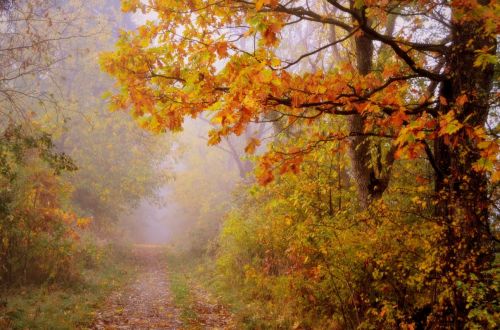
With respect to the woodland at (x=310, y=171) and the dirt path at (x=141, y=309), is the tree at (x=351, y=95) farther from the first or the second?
the dirt path at (x=141, y=309)

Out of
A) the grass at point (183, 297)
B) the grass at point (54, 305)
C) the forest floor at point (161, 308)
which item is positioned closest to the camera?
the grass at point (54, 305)

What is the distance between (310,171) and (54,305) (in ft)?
20.5

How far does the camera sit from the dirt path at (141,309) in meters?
8.28

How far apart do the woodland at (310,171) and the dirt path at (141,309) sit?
0.08m

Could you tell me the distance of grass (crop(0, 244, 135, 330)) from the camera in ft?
23.0

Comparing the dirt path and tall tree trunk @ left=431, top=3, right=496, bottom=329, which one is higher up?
tall tree trunk @ left=431, top=3, right=496, bottom=329

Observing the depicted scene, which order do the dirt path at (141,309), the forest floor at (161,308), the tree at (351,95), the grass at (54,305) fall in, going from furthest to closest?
the forest floor at (161,308) < the dirt path at (141,309) < the grass at (54,305) < the tree at (351,95)

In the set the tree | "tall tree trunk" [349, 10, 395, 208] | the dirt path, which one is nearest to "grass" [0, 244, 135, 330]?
the dirt path

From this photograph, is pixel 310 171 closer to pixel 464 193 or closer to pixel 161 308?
pixel 464 193

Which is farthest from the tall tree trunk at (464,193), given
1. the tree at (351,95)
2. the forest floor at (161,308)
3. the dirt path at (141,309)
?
the dirt path at (141,309)

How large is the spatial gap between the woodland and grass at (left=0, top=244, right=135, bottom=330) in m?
0.06

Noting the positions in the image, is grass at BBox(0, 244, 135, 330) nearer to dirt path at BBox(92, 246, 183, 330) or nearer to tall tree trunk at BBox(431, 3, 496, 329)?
dirt path at BBox(92, 246, 183, 330)

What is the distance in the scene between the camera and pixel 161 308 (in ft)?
33.1

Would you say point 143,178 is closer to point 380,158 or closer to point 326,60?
point 326,60
